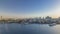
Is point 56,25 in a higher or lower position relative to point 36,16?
lower

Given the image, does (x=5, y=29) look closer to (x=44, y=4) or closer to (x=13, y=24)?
(x=13, y=24)

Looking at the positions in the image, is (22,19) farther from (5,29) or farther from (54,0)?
(54,0)

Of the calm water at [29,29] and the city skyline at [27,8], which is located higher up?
the city skyline at [27,8]

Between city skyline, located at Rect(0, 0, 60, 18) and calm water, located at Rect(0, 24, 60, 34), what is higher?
city skyline, located at Rect(0, 0, 60, 18)

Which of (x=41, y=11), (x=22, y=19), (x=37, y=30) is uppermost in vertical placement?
(x=41, y=11)

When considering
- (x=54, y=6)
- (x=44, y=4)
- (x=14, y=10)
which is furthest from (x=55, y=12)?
(x=14, y=10)
